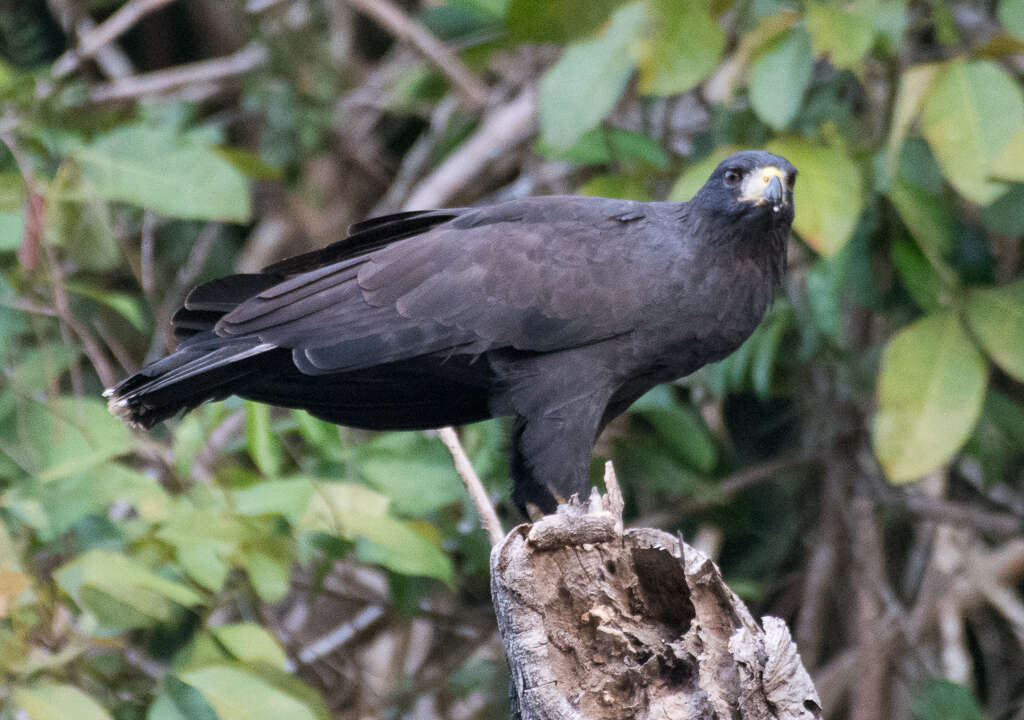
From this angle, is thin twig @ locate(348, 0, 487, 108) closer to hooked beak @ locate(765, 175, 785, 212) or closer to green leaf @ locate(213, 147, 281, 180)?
green leaf @ locate(213, 147, 281, 180)

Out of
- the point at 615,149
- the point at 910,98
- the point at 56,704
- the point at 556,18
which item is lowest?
the point at 56,704

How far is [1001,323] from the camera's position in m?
3.45

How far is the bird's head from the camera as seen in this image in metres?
2.94

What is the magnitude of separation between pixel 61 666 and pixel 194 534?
473mm

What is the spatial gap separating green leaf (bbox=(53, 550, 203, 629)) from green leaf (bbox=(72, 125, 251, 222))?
1.12 m

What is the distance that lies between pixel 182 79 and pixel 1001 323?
147 inches

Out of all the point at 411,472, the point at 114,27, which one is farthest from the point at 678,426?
the point at 114,27

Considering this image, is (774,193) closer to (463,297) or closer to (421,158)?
(463,297)

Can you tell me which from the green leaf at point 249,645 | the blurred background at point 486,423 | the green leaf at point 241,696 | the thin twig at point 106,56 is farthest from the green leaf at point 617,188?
the thin twig at point 106,56

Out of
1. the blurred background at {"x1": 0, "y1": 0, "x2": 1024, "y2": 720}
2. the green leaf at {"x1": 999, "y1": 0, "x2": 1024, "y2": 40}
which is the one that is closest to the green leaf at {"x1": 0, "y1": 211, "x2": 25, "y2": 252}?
the blurred background at {"x1": 0, "y1": 0, "x2": 1024, "y2": 720}

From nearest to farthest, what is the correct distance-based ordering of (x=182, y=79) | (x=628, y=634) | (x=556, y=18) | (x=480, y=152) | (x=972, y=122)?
(x=628, y=634)
(x=972, y=122)
(x=556, y=18)
(x=480, y=152)
(x=182, y=79)

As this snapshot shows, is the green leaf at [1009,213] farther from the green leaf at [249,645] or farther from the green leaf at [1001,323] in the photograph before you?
the green leaf at [249,645]

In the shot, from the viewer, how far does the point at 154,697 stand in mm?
3311

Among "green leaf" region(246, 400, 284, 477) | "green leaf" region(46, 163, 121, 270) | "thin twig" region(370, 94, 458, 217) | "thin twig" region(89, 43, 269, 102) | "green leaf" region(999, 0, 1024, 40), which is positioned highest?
"thin twig" region(89, 43, 269, 102)
